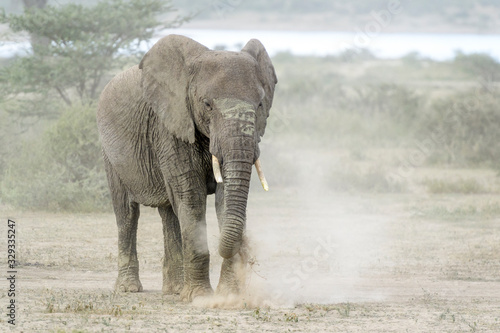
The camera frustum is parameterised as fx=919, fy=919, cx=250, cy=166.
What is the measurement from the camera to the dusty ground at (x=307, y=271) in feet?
21.8

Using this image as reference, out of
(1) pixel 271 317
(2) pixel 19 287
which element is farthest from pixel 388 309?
(2) pixel 19 287

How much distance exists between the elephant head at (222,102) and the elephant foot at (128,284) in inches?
72.0

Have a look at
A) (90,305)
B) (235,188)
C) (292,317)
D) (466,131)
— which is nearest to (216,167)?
(235,188)

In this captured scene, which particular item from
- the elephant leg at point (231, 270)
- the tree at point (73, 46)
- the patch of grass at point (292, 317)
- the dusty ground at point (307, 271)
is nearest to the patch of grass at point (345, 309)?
the dusty ground at point (307, 271)

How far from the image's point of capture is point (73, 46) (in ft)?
55.4

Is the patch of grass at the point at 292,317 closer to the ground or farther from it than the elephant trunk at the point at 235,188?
closer to the ground

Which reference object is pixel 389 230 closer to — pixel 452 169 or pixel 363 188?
pixel 363 188

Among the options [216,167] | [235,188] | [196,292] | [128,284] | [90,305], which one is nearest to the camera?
[235,188]

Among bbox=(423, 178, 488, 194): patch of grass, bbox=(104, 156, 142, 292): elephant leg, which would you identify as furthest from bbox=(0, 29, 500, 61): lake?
bbox=(104, 156, 142, 292): elephant leg

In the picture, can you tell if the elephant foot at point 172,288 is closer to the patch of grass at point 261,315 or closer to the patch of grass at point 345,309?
the patch of grass at point 261,315

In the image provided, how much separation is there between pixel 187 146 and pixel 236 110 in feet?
2.68

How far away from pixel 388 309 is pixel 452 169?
1173 centimetres

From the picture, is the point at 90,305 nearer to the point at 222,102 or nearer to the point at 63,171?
the point at 222,102

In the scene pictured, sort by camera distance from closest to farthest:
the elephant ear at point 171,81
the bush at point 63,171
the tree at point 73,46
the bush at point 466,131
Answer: the elephant ear at point 171,81 → the bush at point 63,171 → the tree at point 73,46 → the bush at point 466,131
